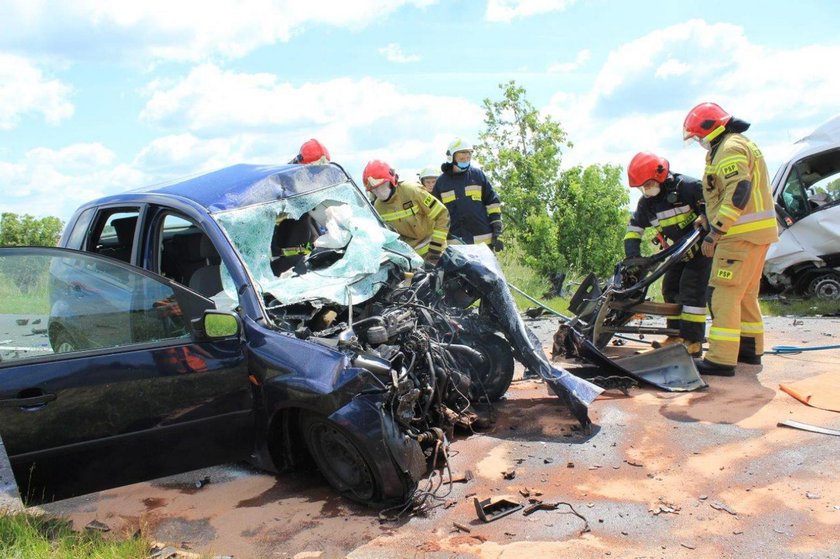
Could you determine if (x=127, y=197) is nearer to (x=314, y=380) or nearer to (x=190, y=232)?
(x=190, y=232)

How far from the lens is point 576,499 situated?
398 centimetres

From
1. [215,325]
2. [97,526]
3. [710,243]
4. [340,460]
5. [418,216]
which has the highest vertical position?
[418,216]

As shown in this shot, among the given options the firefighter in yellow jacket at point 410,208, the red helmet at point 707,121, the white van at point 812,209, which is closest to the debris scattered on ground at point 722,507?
the red helmet at point 707,121

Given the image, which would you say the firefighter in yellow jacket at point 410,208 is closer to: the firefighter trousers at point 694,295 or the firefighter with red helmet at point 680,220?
the firefighter with red helmet at point 680,220

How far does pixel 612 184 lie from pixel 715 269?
6.90m

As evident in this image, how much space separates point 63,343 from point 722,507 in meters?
3.37

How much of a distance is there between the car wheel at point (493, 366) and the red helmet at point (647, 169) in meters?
2.46

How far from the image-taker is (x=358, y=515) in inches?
151

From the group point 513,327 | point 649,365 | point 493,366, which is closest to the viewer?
point 513,327

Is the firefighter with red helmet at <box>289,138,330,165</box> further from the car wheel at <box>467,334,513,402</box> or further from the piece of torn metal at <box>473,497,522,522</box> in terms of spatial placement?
the piece of torn metal at <box>473,497,522,522</box>

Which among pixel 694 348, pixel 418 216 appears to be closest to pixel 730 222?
pixel 694 348

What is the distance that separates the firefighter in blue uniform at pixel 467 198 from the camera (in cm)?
905

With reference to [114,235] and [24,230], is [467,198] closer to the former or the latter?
[114,235]

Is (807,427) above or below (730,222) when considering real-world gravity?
below
